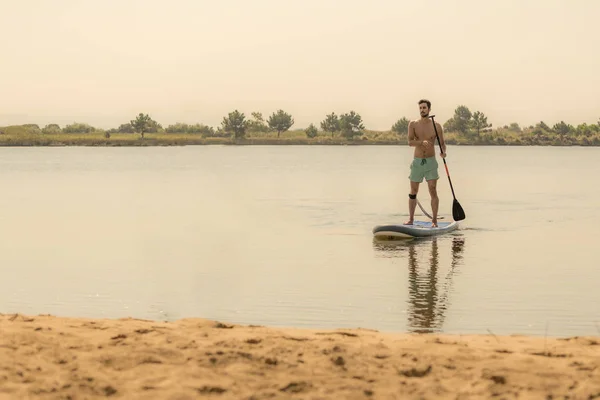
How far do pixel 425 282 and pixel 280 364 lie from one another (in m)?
5.64

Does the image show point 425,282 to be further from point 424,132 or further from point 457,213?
point 457,213

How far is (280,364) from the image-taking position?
6750 millimetres

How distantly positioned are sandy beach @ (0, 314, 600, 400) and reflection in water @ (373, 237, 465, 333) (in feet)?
4.95

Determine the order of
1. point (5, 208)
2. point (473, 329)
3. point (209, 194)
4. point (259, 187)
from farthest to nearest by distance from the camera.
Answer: point (259, 187), point (209, 194), point (5, 208), point (473, 329)

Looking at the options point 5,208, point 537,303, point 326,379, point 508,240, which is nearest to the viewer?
point 326,379

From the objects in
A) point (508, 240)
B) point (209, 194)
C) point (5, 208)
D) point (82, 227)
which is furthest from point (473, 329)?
point (209, 194)

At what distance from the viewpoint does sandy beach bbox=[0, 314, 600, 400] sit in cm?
616

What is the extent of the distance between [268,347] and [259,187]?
2947cm

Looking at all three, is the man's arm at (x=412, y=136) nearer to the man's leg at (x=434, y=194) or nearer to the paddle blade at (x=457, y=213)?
the man's leg at (x=434, y=194)

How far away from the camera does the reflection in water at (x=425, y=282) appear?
955 cm

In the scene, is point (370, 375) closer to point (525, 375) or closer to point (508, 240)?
point (525, 375)

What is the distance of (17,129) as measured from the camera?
19162cm

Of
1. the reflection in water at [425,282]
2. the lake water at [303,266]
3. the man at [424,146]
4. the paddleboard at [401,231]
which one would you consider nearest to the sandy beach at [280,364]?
the reflection in water at [425,282]

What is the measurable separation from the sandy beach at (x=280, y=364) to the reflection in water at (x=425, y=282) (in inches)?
59.4
